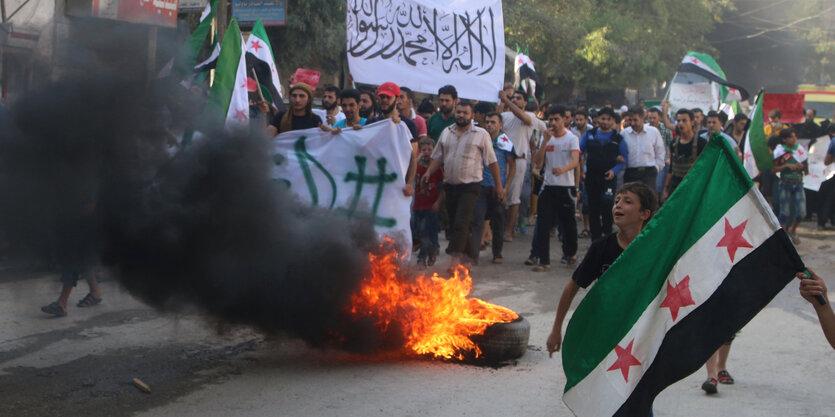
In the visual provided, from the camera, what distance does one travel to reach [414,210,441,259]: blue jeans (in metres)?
9.42

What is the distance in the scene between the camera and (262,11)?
1364 centimetres

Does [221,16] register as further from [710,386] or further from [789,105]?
[789,105]

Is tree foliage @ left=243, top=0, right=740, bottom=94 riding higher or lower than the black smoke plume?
higher

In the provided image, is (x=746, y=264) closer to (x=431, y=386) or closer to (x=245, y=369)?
(x=431, y=386)

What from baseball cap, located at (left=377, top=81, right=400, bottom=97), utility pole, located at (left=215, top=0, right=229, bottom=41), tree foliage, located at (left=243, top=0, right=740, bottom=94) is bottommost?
baseball cap, located at (left=377, top=81, right=400, bottom=97)

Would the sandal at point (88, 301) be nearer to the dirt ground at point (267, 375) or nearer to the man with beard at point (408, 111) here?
the dirt ground at point (267, 375)

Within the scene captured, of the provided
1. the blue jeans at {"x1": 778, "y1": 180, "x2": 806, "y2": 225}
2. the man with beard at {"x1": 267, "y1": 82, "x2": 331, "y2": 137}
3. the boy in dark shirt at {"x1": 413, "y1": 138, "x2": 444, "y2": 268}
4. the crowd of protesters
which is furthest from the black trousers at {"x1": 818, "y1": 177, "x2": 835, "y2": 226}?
the man with beard at {"x1": 267, "y1": 82, "x2": 331, "y2": 137}

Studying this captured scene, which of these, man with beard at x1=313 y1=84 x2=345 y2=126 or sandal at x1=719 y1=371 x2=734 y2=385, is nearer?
sandal at x1=719 y1=371 x2=734 y2=385

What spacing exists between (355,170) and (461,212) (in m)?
1.78

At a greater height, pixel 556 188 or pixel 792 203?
pixel 556 188

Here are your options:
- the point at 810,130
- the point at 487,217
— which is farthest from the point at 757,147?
the point at 487,217

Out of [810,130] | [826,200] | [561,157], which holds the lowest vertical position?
[826,200]

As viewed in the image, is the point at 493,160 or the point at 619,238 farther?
the point at 493,160

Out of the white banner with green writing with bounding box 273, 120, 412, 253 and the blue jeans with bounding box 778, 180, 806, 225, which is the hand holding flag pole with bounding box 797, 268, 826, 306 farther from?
the blue jeans with bounding box 778, 180, 806, 225
